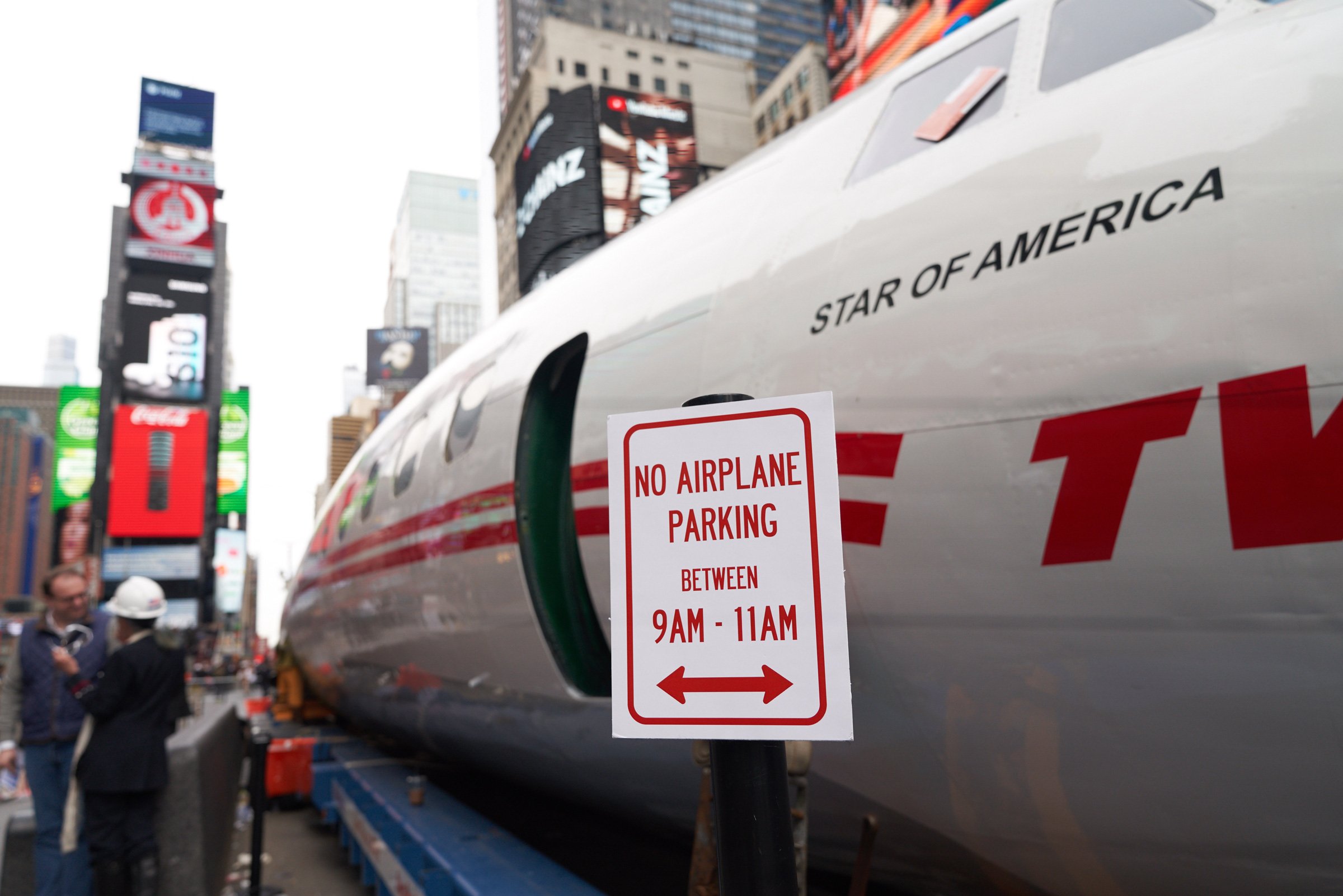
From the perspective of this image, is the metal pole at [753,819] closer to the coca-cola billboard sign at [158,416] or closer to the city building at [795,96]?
the coca-cola billboard sign at [158,416]

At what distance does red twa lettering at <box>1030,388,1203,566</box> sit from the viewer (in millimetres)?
2348

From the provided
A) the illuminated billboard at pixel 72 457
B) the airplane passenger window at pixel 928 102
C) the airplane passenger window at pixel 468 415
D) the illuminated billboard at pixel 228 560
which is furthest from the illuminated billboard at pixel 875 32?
the illuminated billboard at pixel 228 560

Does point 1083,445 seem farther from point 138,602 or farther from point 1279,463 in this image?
point 138,602

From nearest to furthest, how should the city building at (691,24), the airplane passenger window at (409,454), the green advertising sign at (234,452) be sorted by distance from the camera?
the airplane passenger window at (409,454)
the green advertising sign at (234,452)
the city building at (691,24)

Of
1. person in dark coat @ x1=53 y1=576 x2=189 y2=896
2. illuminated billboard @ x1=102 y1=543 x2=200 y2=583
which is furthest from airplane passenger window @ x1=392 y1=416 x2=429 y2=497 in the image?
illuminated billboard @ x1=102 y1=543 x2=200 y2=583

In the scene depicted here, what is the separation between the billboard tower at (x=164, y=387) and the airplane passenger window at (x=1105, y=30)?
5104 centimetres

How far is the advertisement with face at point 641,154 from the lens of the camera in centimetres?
4056

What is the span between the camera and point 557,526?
195 inches

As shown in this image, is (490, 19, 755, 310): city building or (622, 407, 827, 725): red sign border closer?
(622, 407, 827, 725): red sign border

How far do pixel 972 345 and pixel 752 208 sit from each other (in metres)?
1.65

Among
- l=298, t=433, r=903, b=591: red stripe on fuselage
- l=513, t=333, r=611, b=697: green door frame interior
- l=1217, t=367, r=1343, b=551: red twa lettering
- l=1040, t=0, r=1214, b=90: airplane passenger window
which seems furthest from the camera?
l=513, t=333, r=611, b=697: green door frame interior

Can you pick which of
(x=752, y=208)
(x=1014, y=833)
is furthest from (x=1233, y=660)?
(x=752, y=208)

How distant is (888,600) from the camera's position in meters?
2.98

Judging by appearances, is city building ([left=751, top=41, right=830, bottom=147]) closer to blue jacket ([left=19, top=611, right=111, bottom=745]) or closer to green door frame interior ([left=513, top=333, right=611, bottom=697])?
green door frame interior ([left=513, top=333, right=611, bottom=697])
